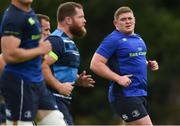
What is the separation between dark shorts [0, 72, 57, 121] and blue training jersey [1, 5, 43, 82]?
0.22 feet

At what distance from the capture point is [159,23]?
29.8m

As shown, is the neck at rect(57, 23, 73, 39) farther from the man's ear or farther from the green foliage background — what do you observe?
the green foliage background

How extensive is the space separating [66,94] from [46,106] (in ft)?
1.71

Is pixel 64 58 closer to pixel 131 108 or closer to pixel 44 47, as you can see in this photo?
pixel 131 108

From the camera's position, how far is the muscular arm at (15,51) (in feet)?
27.6

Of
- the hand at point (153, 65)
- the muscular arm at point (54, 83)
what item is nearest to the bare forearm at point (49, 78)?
the muscular arm at point (54, 83)

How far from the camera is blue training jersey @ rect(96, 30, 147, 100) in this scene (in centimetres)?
1074

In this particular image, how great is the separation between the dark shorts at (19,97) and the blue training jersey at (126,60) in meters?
2.22

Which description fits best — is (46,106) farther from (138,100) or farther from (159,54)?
(159,54)

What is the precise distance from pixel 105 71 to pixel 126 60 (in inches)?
11.6

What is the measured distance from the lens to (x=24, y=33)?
8602 millimetres

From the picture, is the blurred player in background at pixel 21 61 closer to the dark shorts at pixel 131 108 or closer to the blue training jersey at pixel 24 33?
the blue training jersey at pixel 24 33

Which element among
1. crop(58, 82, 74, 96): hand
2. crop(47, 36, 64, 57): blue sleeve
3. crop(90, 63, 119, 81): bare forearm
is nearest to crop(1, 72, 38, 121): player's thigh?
crop(58, 82, 74, 96): hand

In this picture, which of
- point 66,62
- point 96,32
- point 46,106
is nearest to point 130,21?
point 66,62
